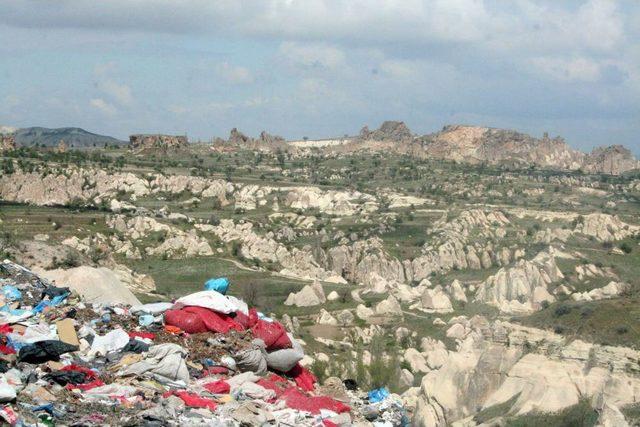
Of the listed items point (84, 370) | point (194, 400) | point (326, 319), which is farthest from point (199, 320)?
point (326, 319)

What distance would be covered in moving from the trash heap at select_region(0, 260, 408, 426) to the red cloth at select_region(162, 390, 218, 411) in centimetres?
2

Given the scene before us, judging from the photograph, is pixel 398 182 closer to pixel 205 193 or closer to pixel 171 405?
pixel 205 193

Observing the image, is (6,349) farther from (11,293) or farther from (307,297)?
(307,297)

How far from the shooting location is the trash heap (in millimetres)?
11422

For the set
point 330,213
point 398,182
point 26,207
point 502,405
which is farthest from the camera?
point 398,182

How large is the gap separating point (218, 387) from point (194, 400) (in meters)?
0.93

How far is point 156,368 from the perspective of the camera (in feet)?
42.7

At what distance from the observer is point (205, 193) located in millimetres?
112812

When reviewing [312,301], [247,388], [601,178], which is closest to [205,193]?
[312,301]

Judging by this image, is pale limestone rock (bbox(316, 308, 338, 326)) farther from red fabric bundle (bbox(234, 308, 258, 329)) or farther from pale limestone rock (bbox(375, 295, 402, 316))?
red fabric bundle (bbox(234, 308, 258, 329))

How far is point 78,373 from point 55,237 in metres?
58.3

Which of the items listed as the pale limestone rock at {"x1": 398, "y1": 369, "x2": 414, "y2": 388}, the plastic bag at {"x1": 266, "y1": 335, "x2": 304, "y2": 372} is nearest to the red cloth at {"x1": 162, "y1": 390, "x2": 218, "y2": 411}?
the plastic bag at {"x1": 266, "y1": 335, "x2": 304, "y2": 372}

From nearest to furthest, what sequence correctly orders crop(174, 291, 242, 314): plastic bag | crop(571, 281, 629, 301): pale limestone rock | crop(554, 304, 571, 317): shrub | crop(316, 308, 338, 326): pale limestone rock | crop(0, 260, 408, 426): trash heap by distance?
1. crop(0, 260, 408, 426): trash heap
2. crop(174, 291, 242, 314): plastic bag
3. crop(554, 304, 571, 317): shrub
4. crop(316, 308, 338, 326): pale limestone rock
5. crop(571, 281, 629, 301): pale limestone rock

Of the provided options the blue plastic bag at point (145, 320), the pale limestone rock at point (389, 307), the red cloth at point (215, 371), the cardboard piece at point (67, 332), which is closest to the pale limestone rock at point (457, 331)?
the pale limestone rock at point (389, 307)
